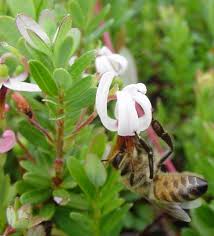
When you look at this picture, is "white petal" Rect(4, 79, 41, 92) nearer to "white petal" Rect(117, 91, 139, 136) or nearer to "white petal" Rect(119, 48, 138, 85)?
"white petal" Rect(117, 91, 139, 136)

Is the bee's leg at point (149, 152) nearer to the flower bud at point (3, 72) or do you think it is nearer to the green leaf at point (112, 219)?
the green leaf at point (112, 219)

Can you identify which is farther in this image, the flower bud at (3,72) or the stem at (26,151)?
the stem at (26,151)

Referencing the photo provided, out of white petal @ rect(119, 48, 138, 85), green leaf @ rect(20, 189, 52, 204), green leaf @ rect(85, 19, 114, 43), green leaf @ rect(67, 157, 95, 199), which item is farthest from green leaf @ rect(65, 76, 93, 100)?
white petal @ rect(119, 48, 138, 85)

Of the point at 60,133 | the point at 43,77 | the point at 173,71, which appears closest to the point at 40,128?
the point at 60,133

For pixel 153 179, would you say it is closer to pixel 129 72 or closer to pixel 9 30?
pixel 9 30

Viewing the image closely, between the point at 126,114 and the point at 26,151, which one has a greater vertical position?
the point at 126,114

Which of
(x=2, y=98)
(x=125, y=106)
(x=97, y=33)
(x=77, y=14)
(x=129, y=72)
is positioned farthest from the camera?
(x=129, y=72)

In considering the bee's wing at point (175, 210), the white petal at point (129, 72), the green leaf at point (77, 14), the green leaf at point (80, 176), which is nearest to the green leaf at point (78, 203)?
the green leaf at point (80, 176)
